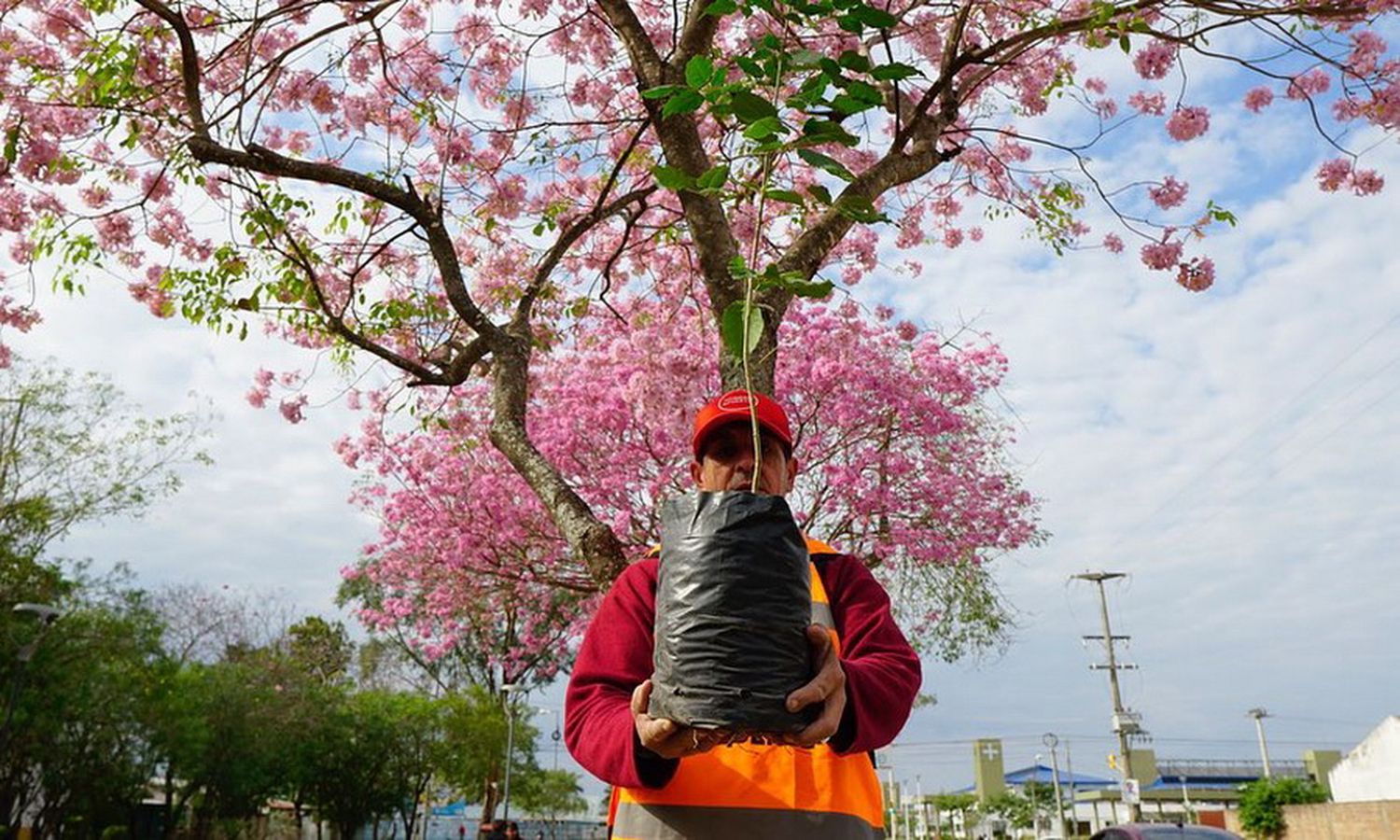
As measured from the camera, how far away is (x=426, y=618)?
49.8ft

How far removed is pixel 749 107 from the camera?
142 centimetres

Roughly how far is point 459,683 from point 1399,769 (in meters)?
25.1

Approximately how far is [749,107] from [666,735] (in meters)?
0.92

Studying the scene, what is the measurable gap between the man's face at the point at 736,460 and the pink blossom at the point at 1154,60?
15.6 ft

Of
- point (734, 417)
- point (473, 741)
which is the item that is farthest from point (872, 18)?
point (473, 741)

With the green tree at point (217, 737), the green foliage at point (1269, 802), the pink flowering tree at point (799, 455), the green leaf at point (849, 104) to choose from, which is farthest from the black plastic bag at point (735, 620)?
the green foliage at point (1269, 802)

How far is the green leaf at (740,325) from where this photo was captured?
55.3 inches

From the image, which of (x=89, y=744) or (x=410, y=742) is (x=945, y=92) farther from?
(x=410, y=742)

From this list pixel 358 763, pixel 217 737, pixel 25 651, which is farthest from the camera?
pixel 358 763

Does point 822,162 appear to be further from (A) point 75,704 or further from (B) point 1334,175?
(A) point 75,704

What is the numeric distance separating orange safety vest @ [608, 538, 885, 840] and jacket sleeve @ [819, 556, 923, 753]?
103 millimetres

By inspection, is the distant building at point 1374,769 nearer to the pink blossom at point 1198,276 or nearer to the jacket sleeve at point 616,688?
the pink blossom at point 1198,276

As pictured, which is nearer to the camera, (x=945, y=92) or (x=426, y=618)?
(x=945, y=92)

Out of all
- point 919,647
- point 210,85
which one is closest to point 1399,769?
point 919,647
